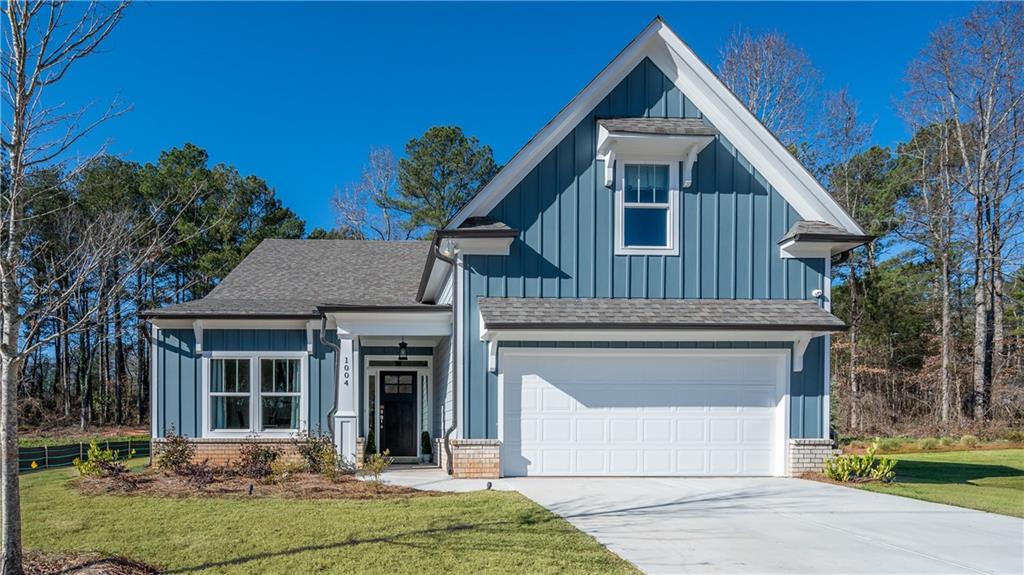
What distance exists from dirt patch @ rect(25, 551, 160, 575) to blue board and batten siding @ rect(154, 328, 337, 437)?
8.27 metres

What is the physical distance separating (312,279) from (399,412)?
3.96 meters

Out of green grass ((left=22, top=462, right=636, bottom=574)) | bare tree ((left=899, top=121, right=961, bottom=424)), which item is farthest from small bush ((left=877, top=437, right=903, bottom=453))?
green grass ((left=22, top=462, right=636, bottom=574))

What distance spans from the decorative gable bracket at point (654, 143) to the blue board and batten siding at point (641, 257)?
0.56ft

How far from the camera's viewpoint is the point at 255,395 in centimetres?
1468

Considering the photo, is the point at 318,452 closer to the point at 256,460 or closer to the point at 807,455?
the point at 256,460

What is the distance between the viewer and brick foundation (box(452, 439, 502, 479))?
37.8ft

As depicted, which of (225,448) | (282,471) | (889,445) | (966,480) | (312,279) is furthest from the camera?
(889,445)

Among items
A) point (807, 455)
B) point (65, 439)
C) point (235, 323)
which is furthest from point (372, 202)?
point (807, 455)

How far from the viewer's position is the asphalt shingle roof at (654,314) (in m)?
11.3

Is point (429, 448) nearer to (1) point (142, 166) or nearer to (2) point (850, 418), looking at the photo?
(2) point (850, 418)

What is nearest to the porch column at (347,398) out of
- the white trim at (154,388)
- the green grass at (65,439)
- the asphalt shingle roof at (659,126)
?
the white trim at (154,388)

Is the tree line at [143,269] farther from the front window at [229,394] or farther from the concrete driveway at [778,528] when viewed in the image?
the concrete driveway at [778,528]

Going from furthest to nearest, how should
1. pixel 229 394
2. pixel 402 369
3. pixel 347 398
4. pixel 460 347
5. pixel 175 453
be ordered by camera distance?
pixel 402 369 < pixel 229 394 < pixel 175 453 < pixel 347 398 < pixel 460 347

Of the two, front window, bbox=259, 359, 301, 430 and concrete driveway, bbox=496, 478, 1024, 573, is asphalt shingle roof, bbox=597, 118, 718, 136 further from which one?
front window, bbox=259, 359, 301, 430
